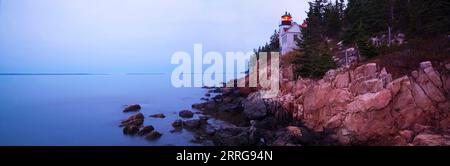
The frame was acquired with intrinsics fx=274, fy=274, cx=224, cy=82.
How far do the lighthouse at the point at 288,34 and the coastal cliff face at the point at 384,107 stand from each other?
15933 millimetres

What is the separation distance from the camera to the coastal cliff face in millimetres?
10766

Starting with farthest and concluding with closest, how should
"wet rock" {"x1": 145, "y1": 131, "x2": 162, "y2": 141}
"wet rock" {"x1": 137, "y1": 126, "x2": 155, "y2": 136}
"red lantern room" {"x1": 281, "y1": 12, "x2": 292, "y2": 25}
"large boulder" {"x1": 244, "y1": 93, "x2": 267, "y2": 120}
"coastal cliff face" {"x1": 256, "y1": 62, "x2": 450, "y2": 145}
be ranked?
1. "red lantern room" {"x1": 281, "y1": 12, "x2": 292, "y2": 25}
2. "large boulder" {"x1": 244, "y1": 93, "x2": 267, "y2": 120}
3. "wet rock" {"x1": 137, "y1": 126, "x2": 155, "y2": 136}
4. "wet rock" {"x1": 145, "y1": 131, "x2": 162, "y2": 141}
5. "coastal cliff face" {"x1": 256, "y1": 62, "x2": 450, "y2": 145}

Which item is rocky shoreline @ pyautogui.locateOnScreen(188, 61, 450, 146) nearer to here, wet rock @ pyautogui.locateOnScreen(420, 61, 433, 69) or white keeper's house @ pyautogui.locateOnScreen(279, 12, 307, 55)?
wet rock @ pyautogui.locateOnScreen(420, 61, 433, 69)

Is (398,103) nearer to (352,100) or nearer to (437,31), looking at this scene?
(352,100)

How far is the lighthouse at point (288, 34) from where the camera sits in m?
29.9

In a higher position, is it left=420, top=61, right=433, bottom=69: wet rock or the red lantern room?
the red lantern room

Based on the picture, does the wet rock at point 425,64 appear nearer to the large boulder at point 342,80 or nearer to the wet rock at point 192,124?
the large boulder at point 342,80

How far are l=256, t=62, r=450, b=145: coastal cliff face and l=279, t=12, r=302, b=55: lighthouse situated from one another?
15933mm

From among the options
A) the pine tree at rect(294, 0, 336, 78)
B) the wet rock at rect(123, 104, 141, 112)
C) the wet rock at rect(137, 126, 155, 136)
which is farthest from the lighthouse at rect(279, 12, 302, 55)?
the wet rock at rect(137, 126, 155, 136)

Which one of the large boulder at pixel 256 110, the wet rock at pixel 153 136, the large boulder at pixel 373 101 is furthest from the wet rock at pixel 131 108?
the large boulder at pixel 373 101

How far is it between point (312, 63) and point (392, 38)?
20.2ft

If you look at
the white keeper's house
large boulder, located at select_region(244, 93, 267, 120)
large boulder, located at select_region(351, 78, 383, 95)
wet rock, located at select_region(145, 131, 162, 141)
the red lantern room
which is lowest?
wet rock, located at select_region(145, 131, 162, 141)

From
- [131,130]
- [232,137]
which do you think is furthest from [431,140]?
[131,130]
